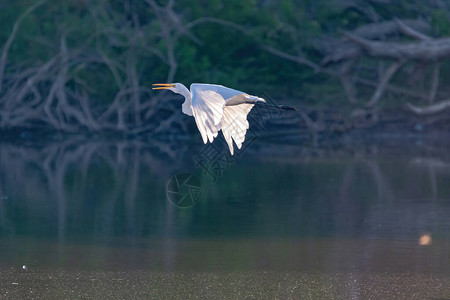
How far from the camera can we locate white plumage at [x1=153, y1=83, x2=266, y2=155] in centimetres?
578

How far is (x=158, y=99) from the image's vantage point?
20.0m

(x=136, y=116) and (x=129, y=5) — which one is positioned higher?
(x=129, y=5)

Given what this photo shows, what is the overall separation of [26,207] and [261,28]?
37.7 ft

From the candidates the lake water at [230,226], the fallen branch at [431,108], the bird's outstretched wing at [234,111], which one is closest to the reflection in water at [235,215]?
the lake water at [230,226]

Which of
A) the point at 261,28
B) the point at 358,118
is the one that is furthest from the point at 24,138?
the point at 358,118

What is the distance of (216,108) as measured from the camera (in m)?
5.93

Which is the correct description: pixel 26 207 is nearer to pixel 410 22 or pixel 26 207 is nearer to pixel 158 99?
pixel 158 99

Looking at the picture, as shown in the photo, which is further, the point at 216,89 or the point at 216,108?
the point at 216,89

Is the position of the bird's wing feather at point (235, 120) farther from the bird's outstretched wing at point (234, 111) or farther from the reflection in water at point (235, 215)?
the reflection in water at point (235, 215)

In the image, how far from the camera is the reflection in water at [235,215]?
7219 mm

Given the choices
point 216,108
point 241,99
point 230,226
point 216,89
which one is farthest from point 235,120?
point 230,226

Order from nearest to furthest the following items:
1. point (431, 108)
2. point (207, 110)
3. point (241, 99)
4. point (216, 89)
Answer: point (207, 110) → point (216, 89) → point (241, 99) → point (431, 108)

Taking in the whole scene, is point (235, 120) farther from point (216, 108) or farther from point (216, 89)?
point (216, 108)

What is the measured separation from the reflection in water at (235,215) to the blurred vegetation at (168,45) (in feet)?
15.2
